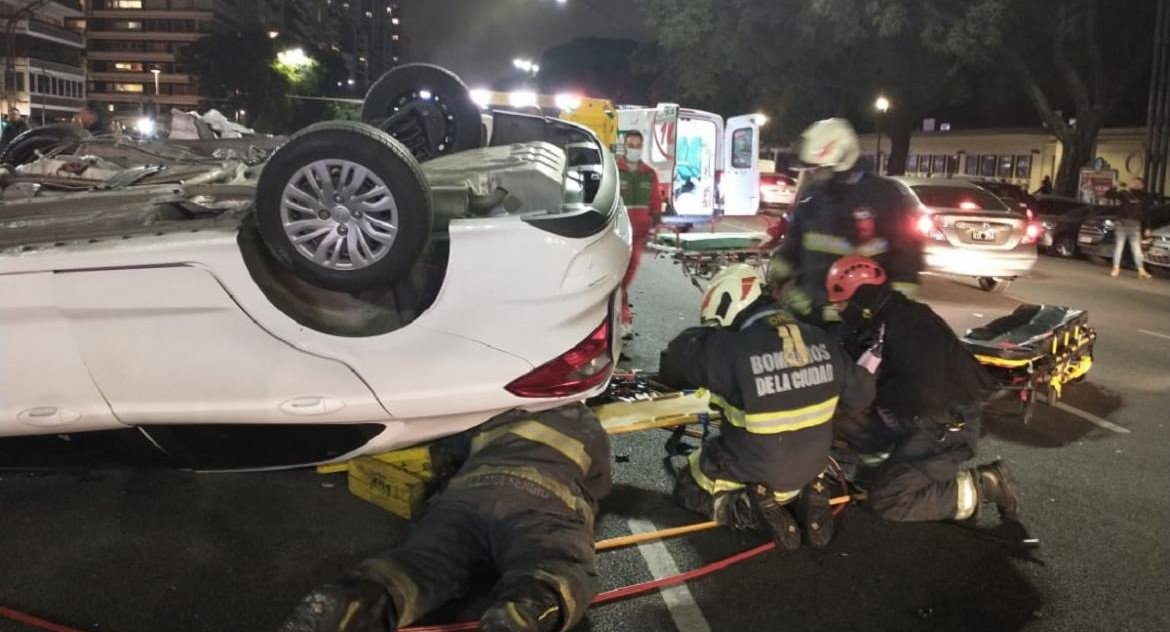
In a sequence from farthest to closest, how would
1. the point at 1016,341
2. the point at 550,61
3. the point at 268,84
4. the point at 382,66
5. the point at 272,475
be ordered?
the point at 382,66
the point at 550,61
the point at 268,84
the point at 1016,341
the point at 272,475

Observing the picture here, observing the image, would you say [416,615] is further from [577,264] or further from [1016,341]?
[1016,341]

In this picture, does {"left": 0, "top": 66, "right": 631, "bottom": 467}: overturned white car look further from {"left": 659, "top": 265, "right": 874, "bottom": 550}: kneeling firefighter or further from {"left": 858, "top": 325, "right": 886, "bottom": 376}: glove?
{"left": 858, "top": 325, "right": 886, "bottom": 376}: glove

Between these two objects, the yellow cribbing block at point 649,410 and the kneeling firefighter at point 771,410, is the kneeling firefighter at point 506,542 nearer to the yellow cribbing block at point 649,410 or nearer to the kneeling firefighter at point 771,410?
the kneeling firefighter at point 771,410

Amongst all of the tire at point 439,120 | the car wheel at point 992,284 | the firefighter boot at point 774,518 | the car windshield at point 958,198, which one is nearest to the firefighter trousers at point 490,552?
the firefighter boot at point 774,518

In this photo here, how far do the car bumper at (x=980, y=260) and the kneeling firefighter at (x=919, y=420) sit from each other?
24.1 feet

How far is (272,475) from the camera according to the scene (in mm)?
4594

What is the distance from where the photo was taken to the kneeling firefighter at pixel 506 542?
2.76 meters

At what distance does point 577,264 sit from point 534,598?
3.98 feet

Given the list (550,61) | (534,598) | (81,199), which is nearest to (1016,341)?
(534,598)

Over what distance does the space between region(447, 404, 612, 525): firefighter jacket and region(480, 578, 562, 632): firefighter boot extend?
20.3 inches

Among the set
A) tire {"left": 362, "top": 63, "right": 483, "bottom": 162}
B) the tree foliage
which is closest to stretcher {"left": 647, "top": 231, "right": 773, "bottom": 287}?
tire {"left": 362, "top": 63, "right": 483, "bottom": 162}

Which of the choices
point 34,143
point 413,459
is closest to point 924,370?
point 413,459

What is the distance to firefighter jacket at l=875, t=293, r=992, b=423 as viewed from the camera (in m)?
4.23

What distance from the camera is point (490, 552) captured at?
336 centimetres
